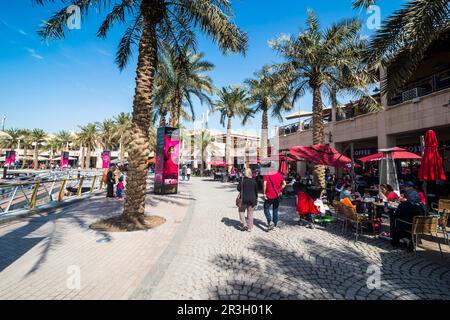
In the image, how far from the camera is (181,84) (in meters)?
19.1

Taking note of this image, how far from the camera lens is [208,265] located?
162 inches

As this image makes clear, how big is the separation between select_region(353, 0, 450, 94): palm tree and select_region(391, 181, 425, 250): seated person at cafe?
8.67 ft

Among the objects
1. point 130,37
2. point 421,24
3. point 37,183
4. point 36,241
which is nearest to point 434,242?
point 421,24

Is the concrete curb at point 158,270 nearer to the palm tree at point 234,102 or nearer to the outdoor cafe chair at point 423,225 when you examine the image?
the outdoor cafe chair at point 423,225

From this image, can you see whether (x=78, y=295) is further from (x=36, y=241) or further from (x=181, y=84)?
(x=181, y=84)

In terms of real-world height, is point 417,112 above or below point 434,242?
above

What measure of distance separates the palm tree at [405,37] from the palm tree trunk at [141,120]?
582cm

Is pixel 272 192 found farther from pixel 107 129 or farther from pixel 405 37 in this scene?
pixel 107 129

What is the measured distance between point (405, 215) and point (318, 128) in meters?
7.57

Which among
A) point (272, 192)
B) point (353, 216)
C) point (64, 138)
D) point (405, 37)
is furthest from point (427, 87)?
point (64, 138)

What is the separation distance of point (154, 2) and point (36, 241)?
7.17m

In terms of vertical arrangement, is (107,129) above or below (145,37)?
above

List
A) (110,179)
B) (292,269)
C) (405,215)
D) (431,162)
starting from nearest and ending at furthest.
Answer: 1. (292,269)
2. (405,215)
3. (431,162)
4. (110,179)

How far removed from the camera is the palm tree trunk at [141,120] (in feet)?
22.3
